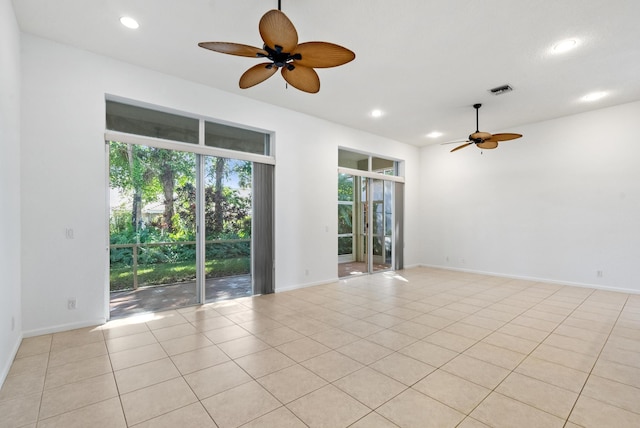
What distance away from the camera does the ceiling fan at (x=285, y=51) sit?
7.04 ft

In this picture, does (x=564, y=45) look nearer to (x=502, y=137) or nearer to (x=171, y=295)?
(x=502, y=137)

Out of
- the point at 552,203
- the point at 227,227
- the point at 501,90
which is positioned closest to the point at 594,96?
the point at 501,90

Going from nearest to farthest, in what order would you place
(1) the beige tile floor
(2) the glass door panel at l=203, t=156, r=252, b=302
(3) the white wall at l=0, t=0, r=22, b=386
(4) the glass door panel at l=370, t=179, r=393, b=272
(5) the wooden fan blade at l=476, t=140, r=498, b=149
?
(1) the beige tile floor
(3) the white wall at l=0, t=0, r=22, b=386
(2) the glass door panel at l=203, t=156, r=252, b=302
(5) the wooden fan blade at l=476, t=140, r=498, b=149
(4) the glass door panel at l=370, t=179, r=393, b=272

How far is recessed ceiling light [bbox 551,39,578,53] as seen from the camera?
10.8 feet

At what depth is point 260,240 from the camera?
198 inches

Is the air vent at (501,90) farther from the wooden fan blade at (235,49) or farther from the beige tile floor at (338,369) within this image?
the wooden fan blade at (235,49)

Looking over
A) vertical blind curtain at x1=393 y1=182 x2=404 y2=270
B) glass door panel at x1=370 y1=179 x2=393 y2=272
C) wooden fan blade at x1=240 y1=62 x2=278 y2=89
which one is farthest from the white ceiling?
vertical blind curtain at x1=393 y1=182 x2=404 y2=270

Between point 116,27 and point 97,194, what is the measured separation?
1867 millimetres

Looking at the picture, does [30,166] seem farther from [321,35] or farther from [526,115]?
[526,115]

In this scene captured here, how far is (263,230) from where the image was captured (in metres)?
5.07

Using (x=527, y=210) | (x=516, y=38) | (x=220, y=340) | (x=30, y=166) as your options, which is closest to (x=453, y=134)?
(x=527, y=210)

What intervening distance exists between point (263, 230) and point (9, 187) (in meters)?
3.03

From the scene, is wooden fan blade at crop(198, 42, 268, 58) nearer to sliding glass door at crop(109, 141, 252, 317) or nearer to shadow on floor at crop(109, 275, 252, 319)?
sliding glass door at crop(109, 141, 252, 317)

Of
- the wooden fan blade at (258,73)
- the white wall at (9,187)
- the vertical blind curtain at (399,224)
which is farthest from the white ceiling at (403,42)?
the vertical blind curtain at (399,224)
